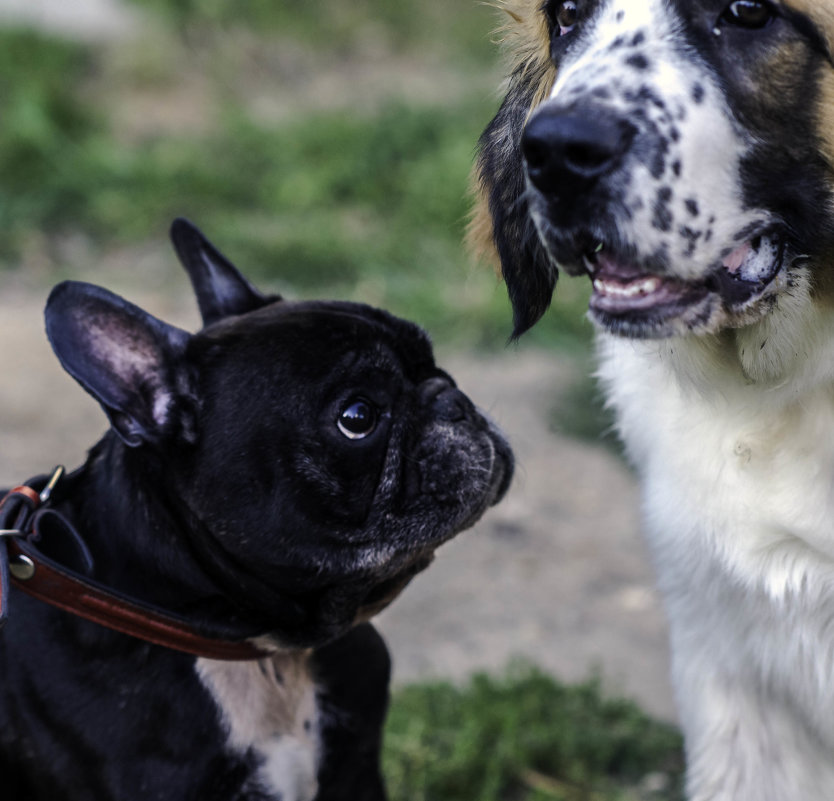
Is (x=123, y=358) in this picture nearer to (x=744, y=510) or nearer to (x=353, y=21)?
(x=744, y=510)

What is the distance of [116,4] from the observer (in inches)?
331

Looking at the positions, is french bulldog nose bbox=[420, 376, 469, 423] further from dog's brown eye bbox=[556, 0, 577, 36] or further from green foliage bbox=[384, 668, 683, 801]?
green foliage bbox=[384, 668, 683, 801]

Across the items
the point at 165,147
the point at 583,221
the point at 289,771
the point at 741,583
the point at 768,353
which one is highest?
the point at 583,221

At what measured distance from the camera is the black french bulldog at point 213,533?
2244 millimetres

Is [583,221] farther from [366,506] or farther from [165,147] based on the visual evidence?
[165,147]

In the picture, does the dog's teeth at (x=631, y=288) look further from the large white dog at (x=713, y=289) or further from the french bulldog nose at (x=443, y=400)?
the french bulldog nose at (x=443, y=400)

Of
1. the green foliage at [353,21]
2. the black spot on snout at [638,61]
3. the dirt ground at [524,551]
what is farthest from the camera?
the green foliage at [353,21]

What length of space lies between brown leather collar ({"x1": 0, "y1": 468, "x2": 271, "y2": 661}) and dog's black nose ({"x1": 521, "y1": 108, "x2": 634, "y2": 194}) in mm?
1024

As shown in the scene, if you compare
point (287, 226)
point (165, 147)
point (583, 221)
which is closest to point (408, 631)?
point (583, 221)

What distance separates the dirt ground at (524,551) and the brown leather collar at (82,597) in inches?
59.5

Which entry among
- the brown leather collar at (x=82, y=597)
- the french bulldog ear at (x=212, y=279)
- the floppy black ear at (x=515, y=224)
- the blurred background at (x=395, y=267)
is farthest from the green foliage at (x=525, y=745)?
the french bulldog ear at (x=212, y=279)

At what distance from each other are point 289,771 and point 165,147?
5305 millimetres

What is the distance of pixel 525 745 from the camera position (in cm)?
316

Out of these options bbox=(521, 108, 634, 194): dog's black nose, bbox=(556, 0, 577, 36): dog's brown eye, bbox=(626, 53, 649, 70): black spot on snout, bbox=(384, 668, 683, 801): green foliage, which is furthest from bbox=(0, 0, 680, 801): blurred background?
bbox=(521, 108, 634, 194): dog's black nose
